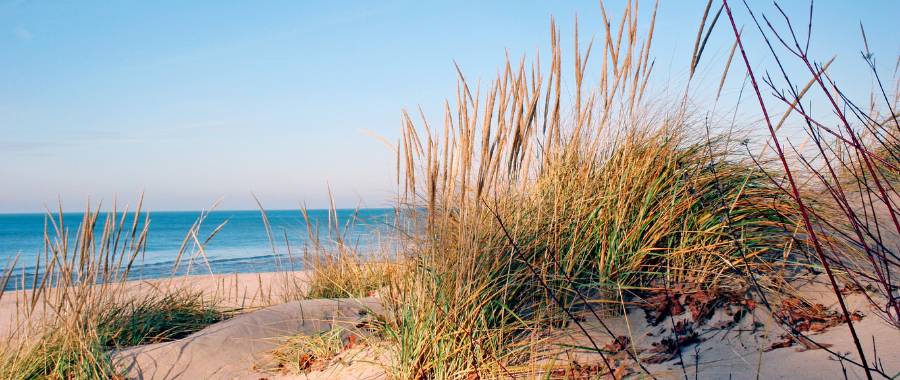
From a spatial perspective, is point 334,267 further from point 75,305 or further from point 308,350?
point 75,305

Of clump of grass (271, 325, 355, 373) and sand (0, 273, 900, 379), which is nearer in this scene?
sand (0, 273, 900, 379)

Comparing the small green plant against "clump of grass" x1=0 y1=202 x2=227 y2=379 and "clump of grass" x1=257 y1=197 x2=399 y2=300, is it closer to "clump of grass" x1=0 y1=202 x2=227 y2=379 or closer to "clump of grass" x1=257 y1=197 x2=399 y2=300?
"clump of grass" x1=0 y1=202 x2=227 y2=379

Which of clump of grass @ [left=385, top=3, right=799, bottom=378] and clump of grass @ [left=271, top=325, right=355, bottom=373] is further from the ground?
clump of grass @ [left=385, top=3, right=799, bottom=378]

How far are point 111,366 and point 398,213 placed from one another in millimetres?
1881

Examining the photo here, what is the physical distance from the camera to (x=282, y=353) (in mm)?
3432

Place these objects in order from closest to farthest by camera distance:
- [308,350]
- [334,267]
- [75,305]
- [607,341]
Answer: [607,341] < [75,305] < [308,350] < [334,267]

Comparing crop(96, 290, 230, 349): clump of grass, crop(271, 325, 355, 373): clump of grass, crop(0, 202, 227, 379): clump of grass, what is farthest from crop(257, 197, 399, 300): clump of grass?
crop(0, 202, 227, 379): clump of grass

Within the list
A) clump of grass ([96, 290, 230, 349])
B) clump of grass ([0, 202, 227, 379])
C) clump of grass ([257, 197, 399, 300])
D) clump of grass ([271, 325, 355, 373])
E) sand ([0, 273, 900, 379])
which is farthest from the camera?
clump of grass ([257, 197, 399, 300])

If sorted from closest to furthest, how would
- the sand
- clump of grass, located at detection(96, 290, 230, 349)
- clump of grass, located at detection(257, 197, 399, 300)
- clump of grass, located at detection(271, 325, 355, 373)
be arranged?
the sand → clump of grass, located at detection(271, 325, 355, 373) → clump of grass, located at detection(96, 290, 230, 349) → clump of grass, located at detection(257, 197, 399, 300)

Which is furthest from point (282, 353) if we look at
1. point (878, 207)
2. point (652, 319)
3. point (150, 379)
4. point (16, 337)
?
point (878, 207)

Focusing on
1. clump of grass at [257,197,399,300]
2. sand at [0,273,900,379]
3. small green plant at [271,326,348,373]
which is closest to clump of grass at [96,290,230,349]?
sand at [0,273,900,379]

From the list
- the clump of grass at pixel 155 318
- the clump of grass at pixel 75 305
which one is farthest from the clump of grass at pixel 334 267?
the clump of grass at pixel 75 305

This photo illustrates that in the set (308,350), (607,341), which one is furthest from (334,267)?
(607,341)

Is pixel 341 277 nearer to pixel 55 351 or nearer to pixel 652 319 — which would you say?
pixel 55 351
